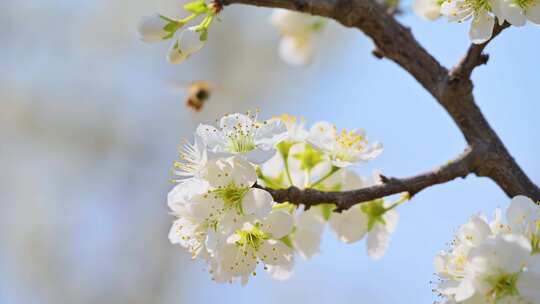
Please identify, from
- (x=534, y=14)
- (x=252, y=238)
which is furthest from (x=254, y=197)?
(x=534, y=14)

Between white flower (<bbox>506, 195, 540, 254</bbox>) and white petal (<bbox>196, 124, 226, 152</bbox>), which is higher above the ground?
white petal (<bbox>196, 124, 226, 152</bbox>)

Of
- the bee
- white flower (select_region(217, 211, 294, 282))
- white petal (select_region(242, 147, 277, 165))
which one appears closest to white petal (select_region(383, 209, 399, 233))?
white flower (select_region(217, 211, 294, 282))

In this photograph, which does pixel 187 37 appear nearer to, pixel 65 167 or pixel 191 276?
pixel 191 276

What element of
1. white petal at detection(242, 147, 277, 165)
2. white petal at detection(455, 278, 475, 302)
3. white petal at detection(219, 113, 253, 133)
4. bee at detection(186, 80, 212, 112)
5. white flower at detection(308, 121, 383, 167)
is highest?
bee at detection(186, 80, 212, 112)

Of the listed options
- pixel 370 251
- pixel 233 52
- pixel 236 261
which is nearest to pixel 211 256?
pixel 236 261

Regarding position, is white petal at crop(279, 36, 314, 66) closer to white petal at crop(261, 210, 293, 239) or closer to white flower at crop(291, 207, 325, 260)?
white flower at crop(291, 207, 325, 260)

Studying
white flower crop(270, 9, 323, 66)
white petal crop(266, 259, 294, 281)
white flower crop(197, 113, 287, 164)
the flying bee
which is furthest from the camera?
the flying bee

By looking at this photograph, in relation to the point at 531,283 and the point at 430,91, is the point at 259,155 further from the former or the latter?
the point at 531,283

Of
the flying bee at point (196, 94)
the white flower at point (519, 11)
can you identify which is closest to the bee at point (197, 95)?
the flying bee at point (196, 94)
